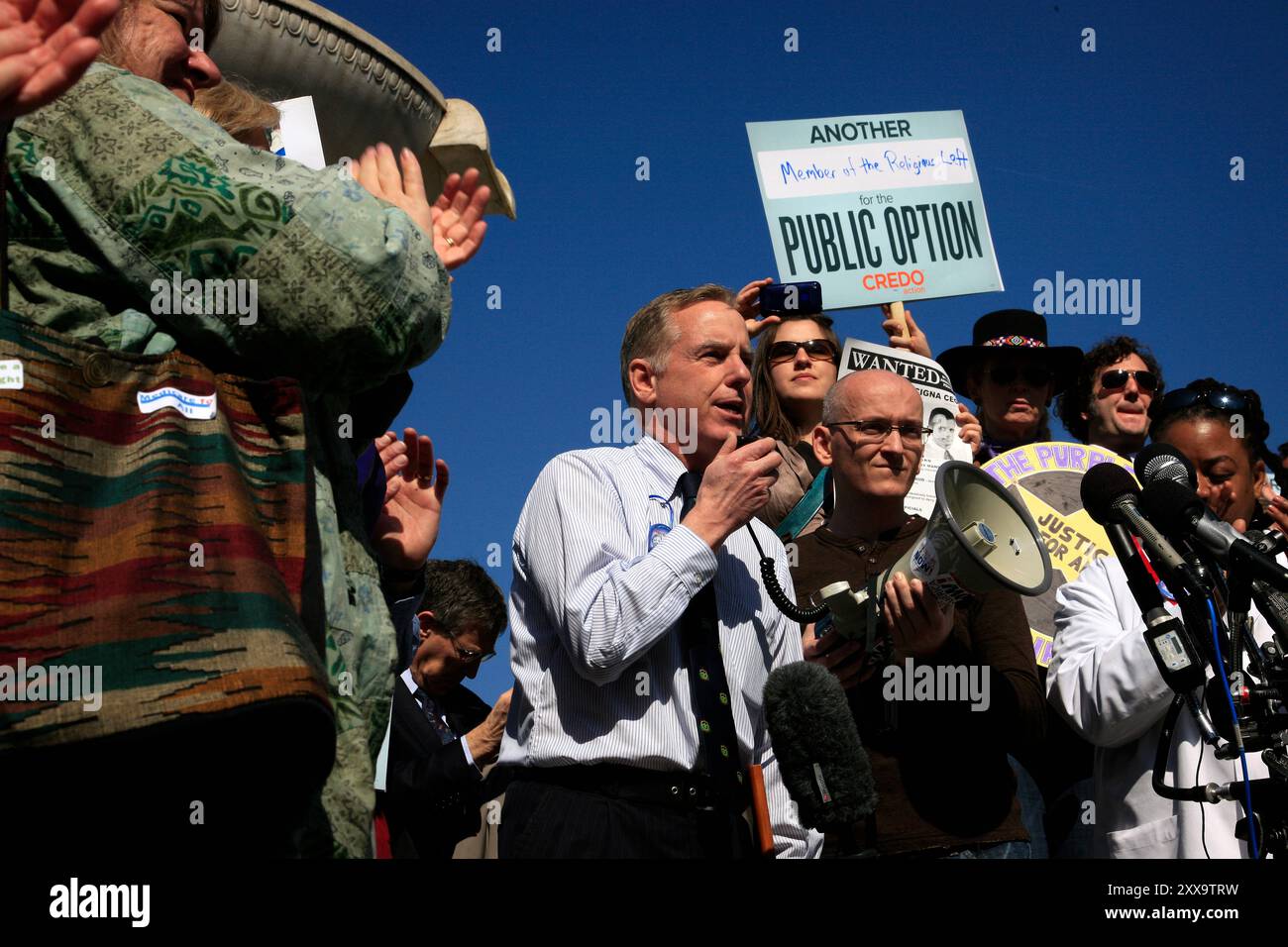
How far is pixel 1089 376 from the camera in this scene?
22.8 feet

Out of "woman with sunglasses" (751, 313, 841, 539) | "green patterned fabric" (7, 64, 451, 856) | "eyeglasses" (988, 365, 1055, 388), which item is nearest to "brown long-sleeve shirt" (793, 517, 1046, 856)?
"woman with sunglasses" (751, 313, 841, 539)

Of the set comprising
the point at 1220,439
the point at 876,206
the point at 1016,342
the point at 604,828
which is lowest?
→ the point at 604,828

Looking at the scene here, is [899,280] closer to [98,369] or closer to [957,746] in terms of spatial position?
[957,746]

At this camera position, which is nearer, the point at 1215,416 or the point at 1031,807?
the point at 1031,807

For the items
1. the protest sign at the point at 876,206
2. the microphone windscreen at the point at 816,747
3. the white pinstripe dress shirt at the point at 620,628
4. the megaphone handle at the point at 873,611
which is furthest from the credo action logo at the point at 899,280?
the microphone windscreen at the point at 816,747

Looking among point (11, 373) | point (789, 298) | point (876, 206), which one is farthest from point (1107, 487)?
point (876, 206)

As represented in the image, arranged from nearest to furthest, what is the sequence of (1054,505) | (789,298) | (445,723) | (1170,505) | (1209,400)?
(1170,505), (1209,400), (1054,505), (789,298), (445,723)

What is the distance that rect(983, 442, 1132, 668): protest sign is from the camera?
5703 mm

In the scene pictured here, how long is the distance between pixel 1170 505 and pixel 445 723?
11.9 feet

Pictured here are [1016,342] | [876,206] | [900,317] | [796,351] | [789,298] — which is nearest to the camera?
[789,298]

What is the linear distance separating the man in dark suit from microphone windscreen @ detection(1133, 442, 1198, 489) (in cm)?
212
